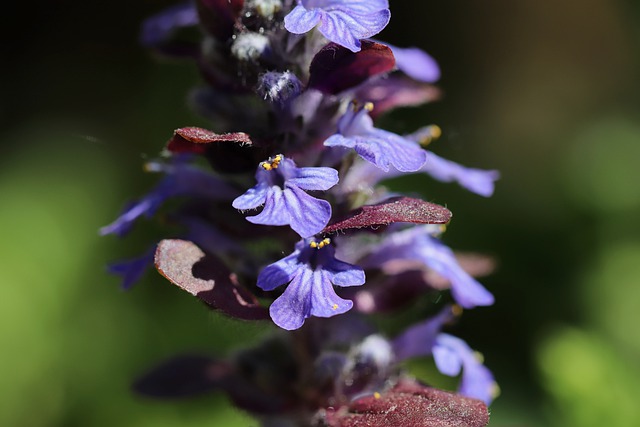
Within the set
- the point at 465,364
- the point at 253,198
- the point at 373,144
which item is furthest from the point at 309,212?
the point at 465,364

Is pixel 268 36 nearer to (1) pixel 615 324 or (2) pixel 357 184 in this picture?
(2) pixel 357 184

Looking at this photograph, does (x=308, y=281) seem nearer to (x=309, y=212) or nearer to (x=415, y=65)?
(x=309, y=212)

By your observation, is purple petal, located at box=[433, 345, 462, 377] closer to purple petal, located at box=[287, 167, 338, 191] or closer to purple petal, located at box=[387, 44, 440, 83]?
purple petal, located at box=[287, 167, 338, 191]

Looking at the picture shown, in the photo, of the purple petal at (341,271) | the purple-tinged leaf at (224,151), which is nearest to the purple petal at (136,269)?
the purple-tinged leaf at (224,151)

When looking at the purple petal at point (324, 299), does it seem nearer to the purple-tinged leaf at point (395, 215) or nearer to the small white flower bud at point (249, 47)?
the purple-tinged leaf at point (395, 215)

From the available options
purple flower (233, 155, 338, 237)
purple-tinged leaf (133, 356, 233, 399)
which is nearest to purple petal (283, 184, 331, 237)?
purple flower (233, 155, 338, 237)

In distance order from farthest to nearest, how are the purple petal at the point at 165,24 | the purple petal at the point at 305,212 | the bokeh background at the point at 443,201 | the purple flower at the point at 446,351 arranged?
1. the bokeh background at the point at 443,201
2. the purple petal at the point at 165,24
3. the purple flower at the point at 446,351
4. the purple petal at the point at 305,212
